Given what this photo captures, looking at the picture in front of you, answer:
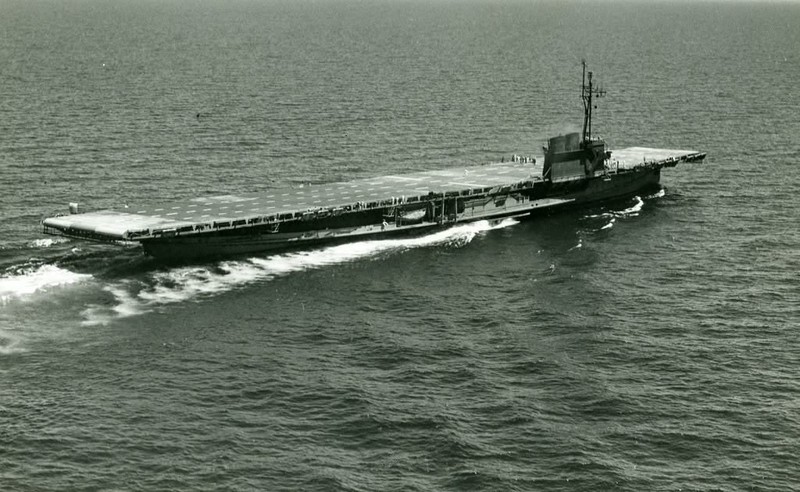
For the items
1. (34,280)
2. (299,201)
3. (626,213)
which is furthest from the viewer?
(626,213)


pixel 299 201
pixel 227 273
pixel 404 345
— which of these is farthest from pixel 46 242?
pixel 404 345

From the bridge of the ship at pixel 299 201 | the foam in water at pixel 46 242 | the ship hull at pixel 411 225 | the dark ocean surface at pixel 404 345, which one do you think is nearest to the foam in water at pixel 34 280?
the dark ocean surface at pixel 404 345

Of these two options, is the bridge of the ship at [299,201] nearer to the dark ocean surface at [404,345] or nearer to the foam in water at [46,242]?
the foam in water at [46,242]

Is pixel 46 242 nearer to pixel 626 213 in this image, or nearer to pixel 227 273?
pixel 227 273

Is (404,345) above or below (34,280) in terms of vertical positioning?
below

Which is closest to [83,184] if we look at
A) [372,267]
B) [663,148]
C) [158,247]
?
[158,247]

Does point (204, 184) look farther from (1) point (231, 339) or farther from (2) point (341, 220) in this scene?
(1) point (231, 339)
